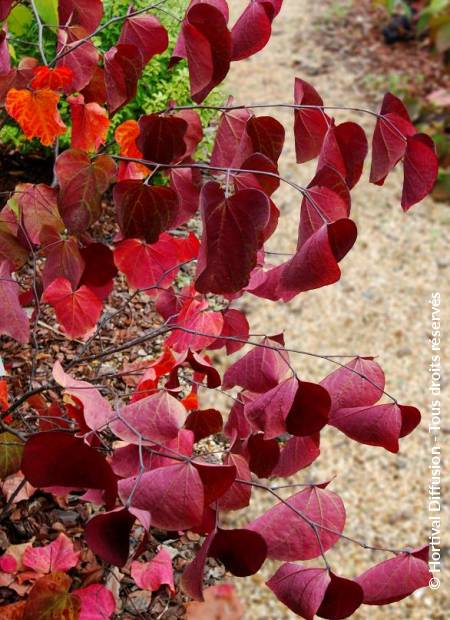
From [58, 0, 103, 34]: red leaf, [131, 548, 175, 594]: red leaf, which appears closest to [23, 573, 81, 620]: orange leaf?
[131, 548, 175, 594]: red leaf

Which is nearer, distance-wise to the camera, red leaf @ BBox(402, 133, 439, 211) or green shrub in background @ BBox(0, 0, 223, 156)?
red leaf @ BBox(402, 133, 439, 211)

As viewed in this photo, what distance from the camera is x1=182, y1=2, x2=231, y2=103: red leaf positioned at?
112 centimetres

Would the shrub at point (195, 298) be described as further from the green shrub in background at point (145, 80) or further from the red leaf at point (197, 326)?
the green shrub in background at point (145, 80)

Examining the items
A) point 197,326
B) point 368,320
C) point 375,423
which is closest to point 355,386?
point 375,423

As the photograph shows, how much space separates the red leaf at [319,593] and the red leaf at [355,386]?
0.91ft

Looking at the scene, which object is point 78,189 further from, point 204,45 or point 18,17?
point 18,17

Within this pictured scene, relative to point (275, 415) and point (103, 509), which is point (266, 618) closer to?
point (103, 509)

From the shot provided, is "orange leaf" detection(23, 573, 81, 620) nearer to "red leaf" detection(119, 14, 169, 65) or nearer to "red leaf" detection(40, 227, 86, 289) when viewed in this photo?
"red leaf" detection(40, 227, 86, 289)

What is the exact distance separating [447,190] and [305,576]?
285 cm

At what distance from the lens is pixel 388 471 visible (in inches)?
98.0

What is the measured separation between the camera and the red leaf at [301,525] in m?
1.13

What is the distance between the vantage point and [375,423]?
119 cm

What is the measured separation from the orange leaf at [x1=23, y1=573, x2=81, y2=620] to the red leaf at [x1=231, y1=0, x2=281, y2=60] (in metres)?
0.89

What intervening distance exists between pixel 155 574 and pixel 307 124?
2.98ft
